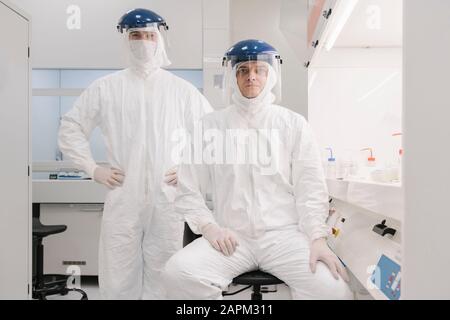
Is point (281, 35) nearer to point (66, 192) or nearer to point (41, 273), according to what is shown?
point (66, 192)

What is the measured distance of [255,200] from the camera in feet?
4.04

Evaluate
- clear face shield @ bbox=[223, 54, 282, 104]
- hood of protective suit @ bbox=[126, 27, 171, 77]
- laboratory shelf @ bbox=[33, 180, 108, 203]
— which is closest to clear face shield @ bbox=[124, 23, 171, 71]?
hood of protective suit @ bbox=[126, 27, 171, 77]

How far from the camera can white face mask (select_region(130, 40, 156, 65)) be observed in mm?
1585

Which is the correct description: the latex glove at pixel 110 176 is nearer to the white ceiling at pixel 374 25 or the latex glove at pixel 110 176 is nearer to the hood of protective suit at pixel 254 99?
the hood of protective suit at pixel 254 99

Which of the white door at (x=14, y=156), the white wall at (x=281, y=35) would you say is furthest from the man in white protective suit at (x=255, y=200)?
the white door at (x=14, y=156)

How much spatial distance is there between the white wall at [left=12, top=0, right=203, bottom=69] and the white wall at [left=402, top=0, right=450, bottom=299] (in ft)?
4.98

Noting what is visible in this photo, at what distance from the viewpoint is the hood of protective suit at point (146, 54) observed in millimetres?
1588

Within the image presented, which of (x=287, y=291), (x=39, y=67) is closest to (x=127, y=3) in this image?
(x=39, y=67)

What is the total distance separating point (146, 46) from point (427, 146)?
121 cm

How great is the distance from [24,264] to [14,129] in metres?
0.67

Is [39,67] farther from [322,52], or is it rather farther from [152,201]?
[322,52]

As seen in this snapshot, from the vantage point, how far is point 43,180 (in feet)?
7.08

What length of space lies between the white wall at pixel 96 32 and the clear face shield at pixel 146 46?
0.42 m

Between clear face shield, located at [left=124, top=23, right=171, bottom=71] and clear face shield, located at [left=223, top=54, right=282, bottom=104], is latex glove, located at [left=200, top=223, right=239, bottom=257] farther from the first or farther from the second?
clear face shield, located at [left=124, top=23, right=171, bottom=71]
